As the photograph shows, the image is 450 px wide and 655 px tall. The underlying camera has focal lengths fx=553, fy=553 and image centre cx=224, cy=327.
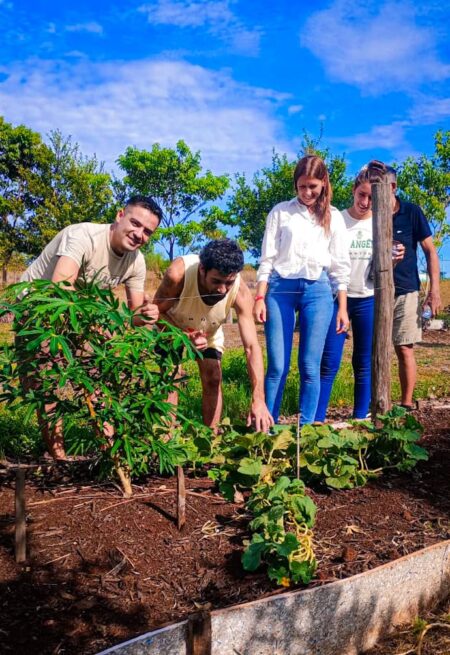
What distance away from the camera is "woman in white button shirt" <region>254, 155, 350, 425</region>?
3.54 meters

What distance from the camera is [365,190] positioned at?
3.83 metres

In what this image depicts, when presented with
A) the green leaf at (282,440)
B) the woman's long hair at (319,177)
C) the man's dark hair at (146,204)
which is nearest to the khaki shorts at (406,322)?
the woman's long hair at (319,177)

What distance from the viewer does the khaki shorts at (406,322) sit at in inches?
162

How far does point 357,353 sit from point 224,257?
5.13 feet

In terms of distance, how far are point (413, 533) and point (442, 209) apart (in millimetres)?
15620

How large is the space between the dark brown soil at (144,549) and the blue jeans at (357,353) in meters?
1.00

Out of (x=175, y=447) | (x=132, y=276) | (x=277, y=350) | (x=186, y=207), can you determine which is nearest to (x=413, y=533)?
(x=175, y=447)

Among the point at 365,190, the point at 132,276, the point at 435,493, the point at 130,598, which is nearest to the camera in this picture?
the point at 130,598

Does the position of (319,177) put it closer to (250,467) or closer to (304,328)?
(304,328)

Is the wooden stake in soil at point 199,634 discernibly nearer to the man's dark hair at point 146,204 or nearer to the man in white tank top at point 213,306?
the man in white tank top at point 213,306

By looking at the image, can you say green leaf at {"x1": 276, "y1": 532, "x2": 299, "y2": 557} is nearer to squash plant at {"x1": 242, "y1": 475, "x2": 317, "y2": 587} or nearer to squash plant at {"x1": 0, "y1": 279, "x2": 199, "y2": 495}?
squash plant at {"x1": 242, "y1": 475, "x2": 317, "y2": 587}

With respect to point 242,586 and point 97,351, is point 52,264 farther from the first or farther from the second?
point 242,586

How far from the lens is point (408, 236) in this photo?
4051 millimetres

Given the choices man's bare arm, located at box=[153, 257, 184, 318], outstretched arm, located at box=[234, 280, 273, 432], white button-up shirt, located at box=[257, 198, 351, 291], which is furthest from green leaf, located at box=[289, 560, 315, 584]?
white button-up shirt, located at box=[257, 198, 351, 291]
